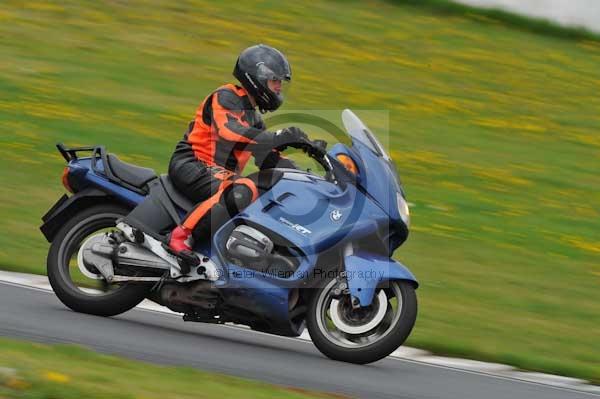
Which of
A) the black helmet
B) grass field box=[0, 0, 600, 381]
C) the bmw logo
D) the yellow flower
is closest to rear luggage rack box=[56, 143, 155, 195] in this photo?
the black helmet

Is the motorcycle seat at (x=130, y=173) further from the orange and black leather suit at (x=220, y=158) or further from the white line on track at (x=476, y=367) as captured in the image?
the white line on track at (x=476, y=367)

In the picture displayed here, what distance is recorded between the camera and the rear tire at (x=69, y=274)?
293 inches

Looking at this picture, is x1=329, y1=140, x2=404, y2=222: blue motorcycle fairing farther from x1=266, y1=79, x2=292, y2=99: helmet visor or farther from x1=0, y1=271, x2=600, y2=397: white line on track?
x1=0, y1=271, x2=600, y2=397: white line on track

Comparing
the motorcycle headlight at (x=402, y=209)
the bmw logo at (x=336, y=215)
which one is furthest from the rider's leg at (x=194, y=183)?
the motorcycle headlight at (x=402, y=209)

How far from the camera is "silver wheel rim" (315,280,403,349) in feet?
22.7

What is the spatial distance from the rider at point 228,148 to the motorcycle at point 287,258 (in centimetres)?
9

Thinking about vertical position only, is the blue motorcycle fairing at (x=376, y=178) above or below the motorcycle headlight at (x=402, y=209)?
above

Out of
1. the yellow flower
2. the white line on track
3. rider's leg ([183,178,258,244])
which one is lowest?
the yellow flower

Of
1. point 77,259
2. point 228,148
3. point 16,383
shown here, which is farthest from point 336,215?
point 16,383

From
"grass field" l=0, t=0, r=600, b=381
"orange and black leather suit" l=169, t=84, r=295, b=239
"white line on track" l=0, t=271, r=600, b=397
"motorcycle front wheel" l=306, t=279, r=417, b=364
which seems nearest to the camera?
"motorcycle front wheel" l=306, t=279, r=417, b=364

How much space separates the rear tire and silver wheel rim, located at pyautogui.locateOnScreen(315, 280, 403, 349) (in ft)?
3.91

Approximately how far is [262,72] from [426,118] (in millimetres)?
9280

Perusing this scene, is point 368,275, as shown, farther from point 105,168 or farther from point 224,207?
point 105,168

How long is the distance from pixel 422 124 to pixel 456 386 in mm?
9362
